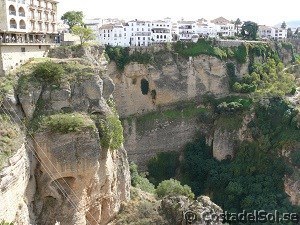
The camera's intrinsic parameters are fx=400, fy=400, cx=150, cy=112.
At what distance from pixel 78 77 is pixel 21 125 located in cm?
593

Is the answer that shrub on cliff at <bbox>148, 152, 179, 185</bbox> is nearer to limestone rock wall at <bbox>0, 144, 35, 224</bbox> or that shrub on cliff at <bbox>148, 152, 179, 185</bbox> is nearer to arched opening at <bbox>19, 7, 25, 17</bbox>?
arched opening at <bbox>19, 7, 25, 17</bbox>

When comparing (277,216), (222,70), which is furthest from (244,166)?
(222,70)

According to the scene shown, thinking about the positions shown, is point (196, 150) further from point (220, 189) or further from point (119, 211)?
point (119, 211)

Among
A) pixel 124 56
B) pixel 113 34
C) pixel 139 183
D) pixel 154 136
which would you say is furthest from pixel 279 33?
pixel 139 183

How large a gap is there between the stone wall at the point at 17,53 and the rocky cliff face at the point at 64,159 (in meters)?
3.84

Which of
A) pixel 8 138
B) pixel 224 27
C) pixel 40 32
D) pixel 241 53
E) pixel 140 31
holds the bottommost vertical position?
pixel 8 138

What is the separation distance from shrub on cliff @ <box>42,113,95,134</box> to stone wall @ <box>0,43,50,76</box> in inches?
225

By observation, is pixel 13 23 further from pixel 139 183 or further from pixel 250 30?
pixel 250 30

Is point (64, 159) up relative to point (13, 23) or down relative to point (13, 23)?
down

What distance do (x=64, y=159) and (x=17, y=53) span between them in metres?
11.6

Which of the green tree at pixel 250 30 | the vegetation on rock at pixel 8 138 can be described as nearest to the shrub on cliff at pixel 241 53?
the green tree at pixel 250 30

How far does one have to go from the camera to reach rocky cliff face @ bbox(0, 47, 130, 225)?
27016 mm

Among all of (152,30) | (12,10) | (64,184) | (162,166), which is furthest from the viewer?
(152,30)

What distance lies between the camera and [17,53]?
111 feet
